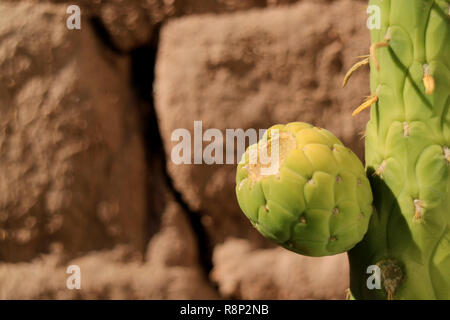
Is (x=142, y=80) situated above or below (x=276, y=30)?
below

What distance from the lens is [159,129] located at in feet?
5.19

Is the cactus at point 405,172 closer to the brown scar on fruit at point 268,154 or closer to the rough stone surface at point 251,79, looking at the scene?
the brown scar on fruit at point 268,154

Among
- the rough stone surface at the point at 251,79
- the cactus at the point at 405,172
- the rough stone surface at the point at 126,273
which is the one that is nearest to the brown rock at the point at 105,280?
the rough stone surface at the point at 126,273

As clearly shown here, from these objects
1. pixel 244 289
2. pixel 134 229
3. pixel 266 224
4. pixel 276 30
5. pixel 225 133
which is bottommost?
pixel 244 289

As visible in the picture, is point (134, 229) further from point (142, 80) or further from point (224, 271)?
point (142, 80)

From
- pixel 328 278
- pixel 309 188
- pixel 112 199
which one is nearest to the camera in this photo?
pixel 309 188

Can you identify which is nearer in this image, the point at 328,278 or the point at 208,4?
the point at 328,278

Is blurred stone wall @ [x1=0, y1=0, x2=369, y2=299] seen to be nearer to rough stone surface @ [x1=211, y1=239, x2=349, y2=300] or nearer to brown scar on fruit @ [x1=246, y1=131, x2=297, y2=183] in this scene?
rough stone surface @ [x1=211, y1=239, x2=349, y2=300]

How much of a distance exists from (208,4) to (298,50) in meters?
0.30

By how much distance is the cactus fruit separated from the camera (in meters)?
0.72

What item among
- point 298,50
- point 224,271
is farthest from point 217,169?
point 298,50

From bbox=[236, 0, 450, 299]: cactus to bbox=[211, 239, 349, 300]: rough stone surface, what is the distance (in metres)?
0.60

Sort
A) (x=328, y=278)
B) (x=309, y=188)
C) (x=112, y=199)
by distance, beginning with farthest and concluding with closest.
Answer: (x=112, y=199) → (x=328, y=278) → (x=309, y=188)

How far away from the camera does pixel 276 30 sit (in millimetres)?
1469
